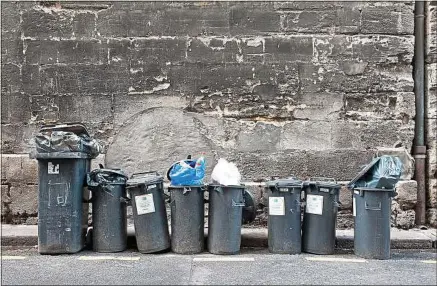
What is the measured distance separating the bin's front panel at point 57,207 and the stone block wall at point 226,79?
4.94ft

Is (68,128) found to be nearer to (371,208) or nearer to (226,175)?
(226,175)

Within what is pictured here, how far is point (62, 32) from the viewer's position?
7109 mm

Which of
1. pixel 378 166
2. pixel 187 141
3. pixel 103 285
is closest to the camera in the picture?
pixel 103 285

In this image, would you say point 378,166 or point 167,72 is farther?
point 167,72

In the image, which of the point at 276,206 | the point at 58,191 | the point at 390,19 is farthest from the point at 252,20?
the point at 58,191

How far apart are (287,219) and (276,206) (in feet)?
0.62

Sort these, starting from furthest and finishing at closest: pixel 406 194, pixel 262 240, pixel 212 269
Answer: pixel 406 194 < pixel 262 240 < pixel 212 269

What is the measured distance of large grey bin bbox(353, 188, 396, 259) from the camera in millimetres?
5477

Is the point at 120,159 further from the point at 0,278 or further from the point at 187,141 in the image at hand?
the point at 0,278

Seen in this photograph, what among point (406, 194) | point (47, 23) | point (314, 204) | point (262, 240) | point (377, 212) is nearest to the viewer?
point (377, 212)

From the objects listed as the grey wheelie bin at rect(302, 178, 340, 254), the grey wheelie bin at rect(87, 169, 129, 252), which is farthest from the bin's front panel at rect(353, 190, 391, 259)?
the grey wheelie bin at rect(87, 169, 129, 252)

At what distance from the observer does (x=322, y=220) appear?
223 inches

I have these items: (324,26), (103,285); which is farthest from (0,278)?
(324,26)

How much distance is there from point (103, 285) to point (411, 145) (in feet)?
15.5
